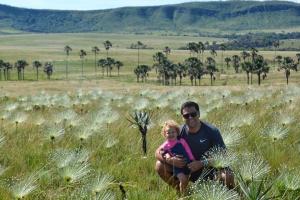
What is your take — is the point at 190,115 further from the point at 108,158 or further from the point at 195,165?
the point at 108,158

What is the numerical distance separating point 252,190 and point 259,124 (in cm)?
753

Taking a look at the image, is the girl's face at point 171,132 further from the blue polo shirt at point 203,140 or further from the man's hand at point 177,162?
the man's hand at point 177,162

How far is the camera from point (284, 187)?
5.77 metres

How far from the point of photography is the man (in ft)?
24.0

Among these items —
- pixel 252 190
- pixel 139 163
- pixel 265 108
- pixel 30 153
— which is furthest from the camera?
pixel 265 108

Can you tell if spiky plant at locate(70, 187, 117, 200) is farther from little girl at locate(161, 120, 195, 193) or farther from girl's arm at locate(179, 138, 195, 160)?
girl's arm at locate(179, 138, 195, 160)

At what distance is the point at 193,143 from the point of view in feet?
25.8

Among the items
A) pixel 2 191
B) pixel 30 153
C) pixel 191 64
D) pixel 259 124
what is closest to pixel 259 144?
pixel 259 124

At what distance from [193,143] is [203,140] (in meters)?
0.18

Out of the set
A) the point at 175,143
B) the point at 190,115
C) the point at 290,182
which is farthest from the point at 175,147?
the point at 290,182

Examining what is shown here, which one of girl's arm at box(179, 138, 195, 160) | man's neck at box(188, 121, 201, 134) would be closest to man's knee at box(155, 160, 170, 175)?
girl's arm at box(179, 138, 195, 160)

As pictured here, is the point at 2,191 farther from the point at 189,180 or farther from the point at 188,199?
the point at 189,180

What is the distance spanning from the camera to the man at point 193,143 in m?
7.30

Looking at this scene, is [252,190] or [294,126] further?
[294,126]
